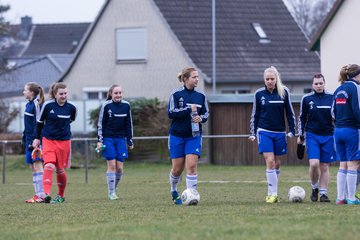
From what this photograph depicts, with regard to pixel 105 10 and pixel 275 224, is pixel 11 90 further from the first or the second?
pixel 275 224

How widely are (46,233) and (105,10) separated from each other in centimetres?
3715

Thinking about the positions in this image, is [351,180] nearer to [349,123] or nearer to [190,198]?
[349,123]

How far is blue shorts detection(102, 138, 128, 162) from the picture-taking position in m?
18.1

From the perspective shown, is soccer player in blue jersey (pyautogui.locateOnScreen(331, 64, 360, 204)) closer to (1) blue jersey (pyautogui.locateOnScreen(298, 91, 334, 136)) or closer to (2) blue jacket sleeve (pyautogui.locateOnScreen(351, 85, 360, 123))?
(2) blue jacket sleeve (pyautogui.locateOnScreen(351, 85, 360, 123))

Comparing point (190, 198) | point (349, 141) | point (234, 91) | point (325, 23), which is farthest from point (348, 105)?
point (234, 91)

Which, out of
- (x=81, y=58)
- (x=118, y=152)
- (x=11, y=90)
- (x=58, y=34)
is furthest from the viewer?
(x=58, y=34)

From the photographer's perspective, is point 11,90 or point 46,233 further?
point 11,90

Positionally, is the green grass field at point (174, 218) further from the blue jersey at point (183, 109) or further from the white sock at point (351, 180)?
the blue jersey at point (183, 109)

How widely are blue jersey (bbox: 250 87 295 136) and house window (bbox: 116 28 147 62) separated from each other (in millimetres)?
31407

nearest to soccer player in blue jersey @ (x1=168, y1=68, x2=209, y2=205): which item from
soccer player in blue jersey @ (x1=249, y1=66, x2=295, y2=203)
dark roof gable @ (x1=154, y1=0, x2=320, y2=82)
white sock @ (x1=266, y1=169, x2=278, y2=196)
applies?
soccer player in blue jersey @ (x1=249, y1=66, x2=295, y2=203)

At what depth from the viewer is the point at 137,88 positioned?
157 ft

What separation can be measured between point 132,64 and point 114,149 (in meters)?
29.9

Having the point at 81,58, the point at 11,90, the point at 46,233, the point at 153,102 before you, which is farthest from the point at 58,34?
the point at 46,233

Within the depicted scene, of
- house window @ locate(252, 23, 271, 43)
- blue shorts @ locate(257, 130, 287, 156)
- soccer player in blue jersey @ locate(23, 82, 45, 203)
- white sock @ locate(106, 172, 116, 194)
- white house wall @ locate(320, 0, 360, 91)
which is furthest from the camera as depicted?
house window @ locate(252, 23, 271, 43)
